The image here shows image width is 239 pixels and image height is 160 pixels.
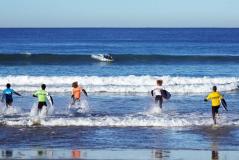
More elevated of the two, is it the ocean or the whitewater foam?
the whitewater foam

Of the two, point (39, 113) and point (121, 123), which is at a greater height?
point (39, 113)

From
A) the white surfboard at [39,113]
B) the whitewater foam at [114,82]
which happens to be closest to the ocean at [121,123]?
the whitewater foam at [114,82]

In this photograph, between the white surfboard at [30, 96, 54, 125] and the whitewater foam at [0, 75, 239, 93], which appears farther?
the whitewater foam at [0, 75, 239, 93]

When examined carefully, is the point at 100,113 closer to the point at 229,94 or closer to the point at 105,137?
the point at 105,137

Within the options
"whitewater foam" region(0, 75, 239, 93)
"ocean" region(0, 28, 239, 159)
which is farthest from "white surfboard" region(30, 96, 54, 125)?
"whitewater foam" region(0, 75, 239, 93)

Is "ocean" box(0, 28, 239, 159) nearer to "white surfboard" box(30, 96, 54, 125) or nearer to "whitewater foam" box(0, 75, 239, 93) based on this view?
"whitewater foam" box(0, 75, 239, 93)

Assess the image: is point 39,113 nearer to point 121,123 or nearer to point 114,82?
point 121,123

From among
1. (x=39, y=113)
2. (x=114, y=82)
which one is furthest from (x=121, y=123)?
(x=114, y=82)

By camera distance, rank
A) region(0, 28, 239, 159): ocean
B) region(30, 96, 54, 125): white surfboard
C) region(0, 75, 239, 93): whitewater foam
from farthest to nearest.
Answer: region(0, 75, 239, 93): whitewater foam < region(30, 96, 54, 125): white surfboard < region(0, 28, 239, 159): ocean

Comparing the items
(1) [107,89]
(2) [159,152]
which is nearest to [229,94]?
(1) [107,89]

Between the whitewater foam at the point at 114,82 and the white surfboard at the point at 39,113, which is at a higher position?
the whitewater foam at the point at 114,82

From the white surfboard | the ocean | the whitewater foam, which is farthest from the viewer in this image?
the whitewater foam

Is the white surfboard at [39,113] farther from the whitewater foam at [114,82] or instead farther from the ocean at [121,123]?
the whitewater foam at [114,82]

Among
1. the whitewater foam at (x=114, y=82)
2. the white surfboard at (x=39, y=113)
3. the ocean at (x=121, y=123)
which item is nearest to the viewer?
the ocean at (x=121, y=123)
